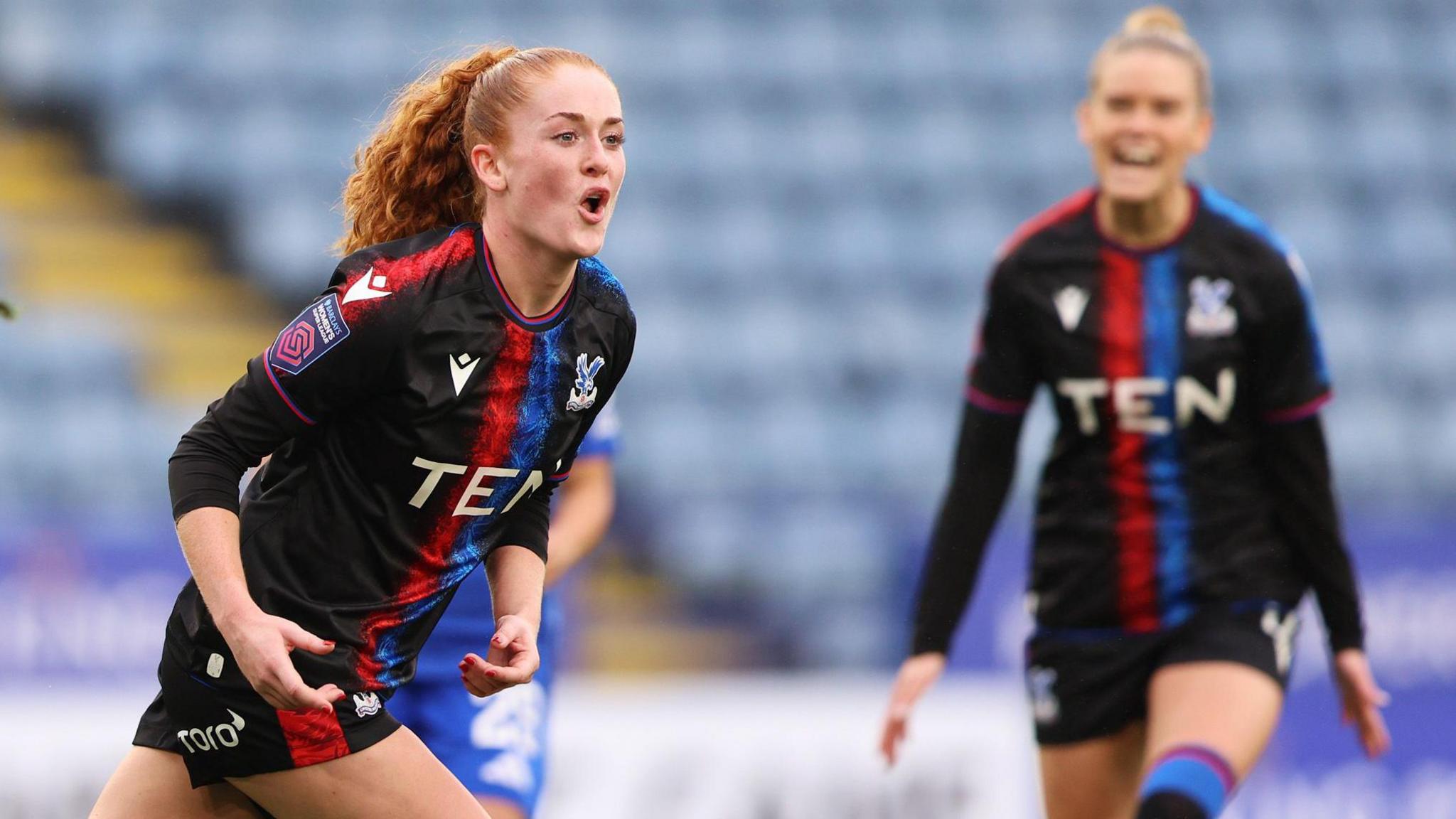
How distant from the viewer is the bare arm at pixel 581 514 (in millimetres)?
4637

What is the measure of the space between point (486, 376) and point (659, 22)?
25.8ft

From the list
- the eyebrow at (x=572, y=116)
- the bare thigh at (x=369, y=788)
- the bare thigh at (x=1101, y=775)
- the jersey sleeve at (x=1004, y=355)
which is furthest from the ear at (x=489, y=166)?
the bare thigh at (x=1101, y=775)

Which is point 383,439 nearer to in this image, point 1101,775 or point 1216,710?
point 1216,710

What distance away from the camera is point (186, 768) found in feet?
9.79

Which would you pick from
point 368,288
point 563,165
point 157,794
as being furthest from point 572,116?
point 157,794

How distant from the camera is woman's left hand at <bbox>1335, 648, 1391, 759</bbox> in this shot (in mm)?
4305

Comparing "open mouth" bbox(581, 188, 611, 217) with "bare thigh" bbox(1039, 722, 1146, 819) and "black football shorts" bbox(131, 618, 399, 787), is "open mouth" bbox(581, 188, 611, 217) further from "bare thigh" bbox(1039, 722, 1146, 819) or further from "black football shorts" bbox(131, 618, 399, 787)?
"bare thigh" bbox(1039, 722, 1146, 819)

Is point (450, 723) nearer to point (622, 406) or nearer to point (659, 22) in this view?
point (622, 406)

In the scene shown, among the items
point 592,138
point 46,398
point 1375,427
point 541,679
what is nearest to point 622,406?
point 46,398

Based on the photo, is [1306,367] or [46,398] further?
[46,398]

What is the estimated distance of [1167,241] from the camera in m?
4.32

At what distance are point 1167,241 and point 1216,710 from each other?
1.06 metres

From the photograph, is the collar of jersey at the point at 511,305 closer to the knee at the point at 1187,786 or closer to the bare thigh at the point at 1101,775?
the knee at the point at 1187,786

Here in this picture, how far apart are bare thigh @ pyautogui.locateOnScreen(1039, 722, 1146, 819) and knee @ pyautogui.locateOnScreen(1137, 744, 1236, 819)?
338 mm
